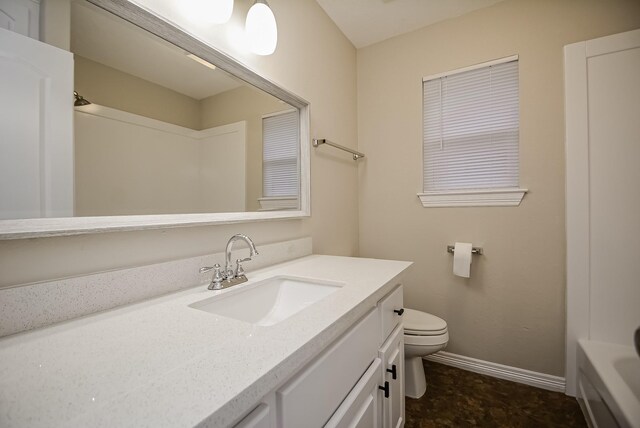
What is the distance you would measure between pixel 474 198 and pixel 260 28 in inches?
61.6

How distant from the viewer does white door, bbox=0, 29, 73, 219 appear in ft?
1.94

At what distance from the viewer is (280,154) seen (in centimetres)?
142

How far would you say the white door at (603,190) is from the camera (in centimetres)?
136

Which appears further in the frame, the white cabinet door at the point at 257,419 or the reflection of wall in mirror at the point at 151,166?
the reflection of wall in mirror at the point at 151,166

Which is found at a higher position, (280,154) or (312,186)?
(280,154)

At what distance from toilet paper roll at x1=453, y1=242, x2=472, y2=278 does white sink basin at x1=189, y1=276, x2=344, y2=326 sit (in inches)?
44.2

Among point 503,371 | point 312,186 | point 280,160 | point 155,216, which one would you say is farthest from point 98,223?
point 503,371

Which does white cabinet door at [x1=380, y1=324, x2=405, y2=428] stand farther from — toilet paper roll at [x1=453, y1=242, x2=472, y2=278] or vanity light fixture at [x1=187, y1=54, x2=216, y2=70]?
vanity light fixture at [x1=187, y1=54, x2=216, y2=70]

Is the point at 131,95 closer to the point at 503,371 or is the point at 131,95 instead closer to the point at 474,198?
the point at 474,198

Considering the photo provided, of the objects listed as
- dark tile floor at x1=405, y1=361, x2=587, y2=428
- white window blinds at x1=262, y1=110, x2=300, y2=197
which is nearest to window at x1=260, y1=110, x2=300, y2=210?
white window blinds at x1=262, y1=110, x2=300, y2=197

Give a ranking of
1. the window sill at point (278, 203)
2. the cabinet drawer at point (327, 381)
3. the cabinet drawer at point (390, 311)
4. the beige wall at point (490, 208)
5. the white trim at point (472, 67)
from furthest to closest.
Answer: the white trim at point (472, 67)
the beige wall at point (490, 208)
the window sill at point (278, 203)
the cabinet drawer at point (390, 311)
the cabinet drawer at point (327, 381)

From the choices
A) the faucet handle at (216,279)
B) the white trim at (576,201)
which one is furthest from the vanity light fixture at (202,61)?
the white trim at (576,201)

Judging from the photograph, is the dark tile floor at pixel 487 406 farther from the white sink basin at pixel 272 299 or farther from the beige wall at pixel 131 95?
the beige wall at pixel 131 95

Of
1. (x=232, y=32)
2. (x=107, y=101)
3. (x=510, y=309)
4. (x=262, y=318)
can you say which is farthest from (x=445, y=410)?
(x=232, y=32)
